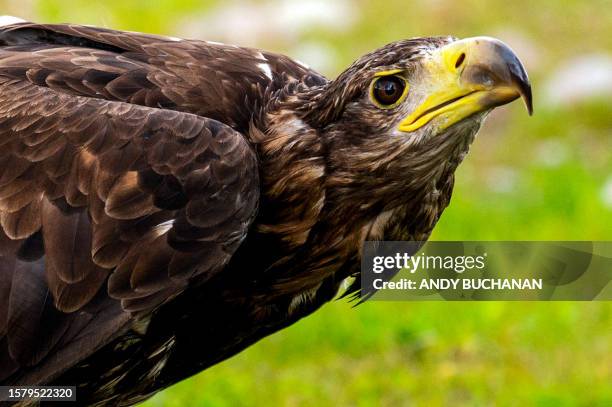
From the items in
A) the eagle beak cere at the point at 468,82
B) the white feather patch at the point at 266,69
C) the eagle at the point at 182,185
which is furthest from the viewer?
the white feather patch at the point at 266,69

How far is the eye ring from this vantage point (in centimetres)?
545

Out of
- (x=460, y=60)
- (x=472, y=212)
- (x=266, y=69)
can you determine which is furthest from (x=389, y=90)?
(x=472, y=212)

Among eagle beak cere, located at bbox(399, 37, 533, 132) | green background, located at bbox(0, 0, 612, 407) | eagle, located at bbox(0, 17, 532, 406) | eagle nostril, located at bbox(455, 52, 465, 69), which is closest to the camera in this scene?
eagle beak cere, located at bbox(399, 37, 533, 132)

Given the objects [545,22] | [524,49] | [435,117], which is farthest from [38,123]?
[545,22]

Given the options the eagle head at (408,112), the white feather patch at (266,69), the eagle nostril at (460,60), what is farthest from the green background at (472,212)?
the eagle nostril at (460,60)

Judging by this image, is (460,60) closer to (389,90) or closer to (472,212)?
(389,90)

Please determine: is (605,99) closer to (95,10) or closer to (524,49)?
(524,49)

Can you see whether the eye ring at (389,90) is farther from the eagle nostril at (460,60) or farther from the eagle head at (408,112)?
the eagle nostril at (460,60)

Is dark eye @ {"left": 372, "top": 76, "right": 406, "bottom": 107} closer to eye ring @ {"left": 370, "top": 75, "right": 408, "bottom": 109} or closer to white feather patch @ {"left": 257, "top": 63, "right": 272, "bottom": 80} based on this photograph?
eye ring @ {"left": 370, "top": 75, "right": 408, "bottom": 109}

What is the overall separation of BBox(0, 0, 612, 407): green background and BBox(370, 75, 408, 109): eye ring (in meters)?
2.61

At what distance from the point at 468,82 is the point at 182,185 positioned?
45.1 inches

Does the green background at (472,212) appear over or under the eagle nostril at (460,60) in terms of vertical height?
under

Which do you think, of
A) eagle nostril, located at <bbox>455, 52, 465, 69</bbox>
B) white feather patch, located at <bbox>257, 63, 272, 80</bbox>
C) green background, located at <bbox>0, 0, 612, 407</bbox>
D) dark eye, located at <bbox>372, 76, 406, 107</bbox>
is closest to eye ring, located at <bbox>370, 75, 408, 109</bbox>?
dark eye, located at <bbox>372, 76, 406, 107</bbox>

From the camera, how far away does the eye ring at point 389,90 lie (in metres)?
5.45
